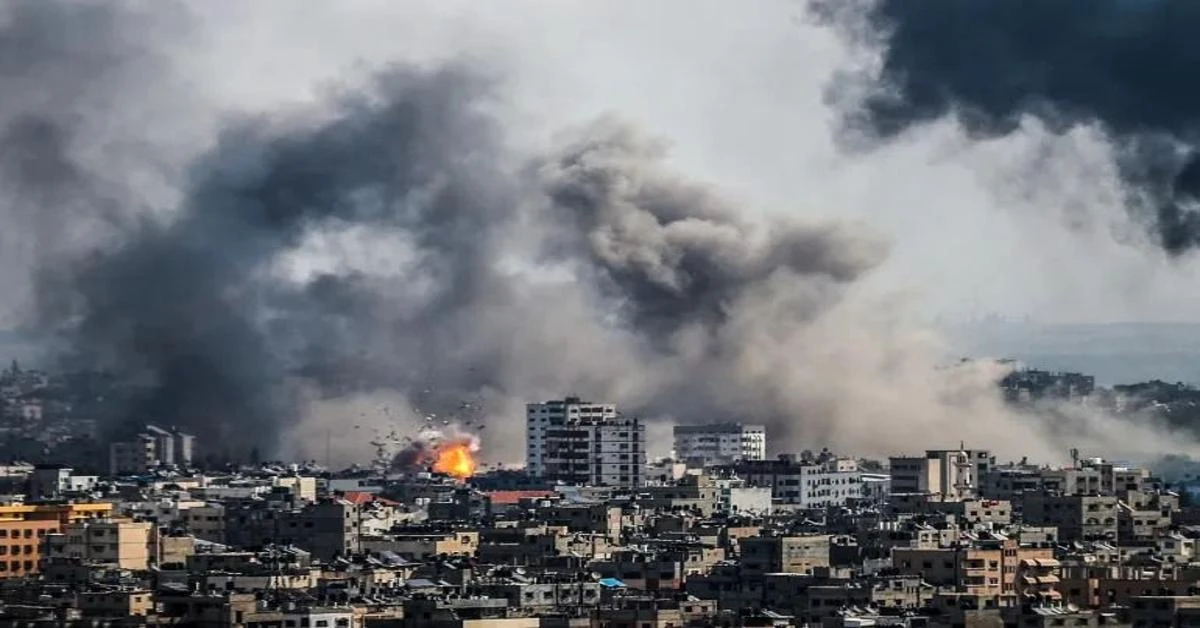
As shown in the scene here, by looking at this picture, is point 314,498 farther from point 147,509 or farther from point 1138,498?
point 1138,498

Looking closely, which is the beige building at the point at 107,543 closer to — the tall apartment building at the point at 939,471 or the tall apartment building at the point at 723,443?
the tall apartment building at the point at 939,471

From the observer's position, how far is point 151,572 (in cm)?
7612

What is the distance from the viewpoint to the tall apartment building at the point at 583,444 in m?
122

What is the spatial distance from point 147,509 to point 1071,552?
22.8 m

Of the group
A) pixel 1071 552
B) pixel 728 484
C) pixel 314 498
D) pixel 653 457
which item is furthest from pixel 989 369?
pixel 1071 552

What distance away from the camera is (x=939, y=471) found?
362 feet

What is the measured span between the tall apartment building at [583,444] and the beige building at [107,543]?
3686 centimetres

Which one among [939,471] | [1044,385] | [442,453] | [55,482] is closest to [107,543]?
[55,482]

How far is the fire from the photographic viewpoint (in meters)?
125

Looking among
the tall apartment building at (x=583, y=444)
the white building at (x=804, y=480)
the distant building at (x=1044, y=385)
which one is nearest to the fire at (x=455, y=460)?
the tall apartment building at (x=583, y=444)

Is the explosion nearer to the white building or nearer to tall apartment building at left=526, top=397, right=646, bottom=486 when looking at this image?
tall apartment building at left=526, top=397, right=646, bottom=486

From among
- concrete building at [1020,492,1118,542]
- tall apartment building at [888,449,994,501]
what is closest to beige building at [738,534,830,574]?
concrete building at [1020,492,1118,542]

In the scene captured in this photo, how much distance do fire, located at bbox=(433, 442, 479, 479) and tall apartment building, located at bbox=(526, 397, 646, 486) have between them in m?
1.59

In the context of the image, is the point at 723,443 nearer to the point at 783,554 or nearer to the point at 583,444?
the point at 583,444
